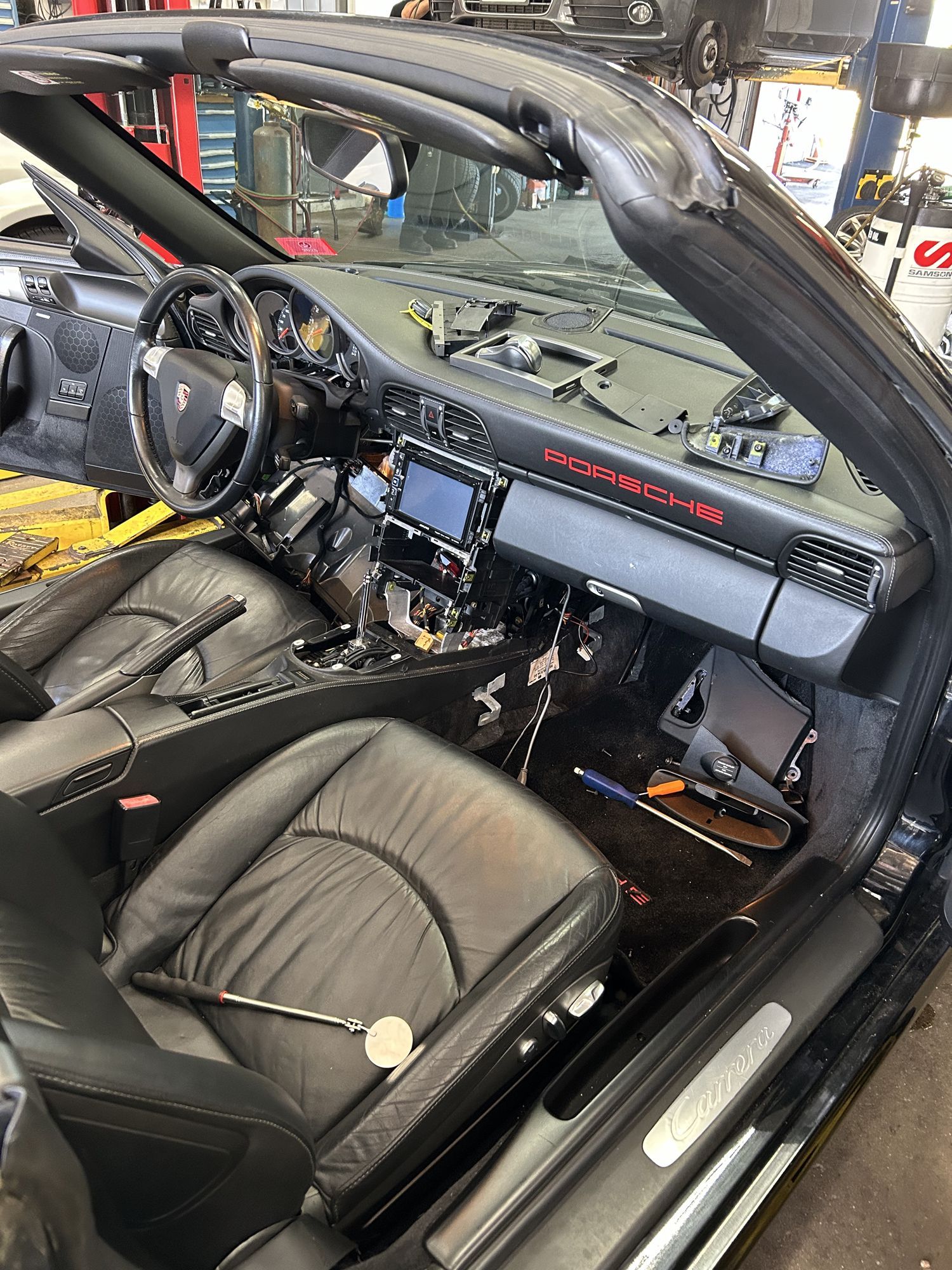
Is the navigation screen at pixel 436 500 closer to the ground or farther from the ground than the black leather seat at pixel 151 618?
farther from the ground

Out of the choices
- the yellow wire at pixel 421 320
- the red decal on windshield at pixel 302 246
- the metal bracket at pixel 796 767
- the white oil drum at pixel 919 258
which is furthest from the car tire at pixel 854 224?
the metal bracket at pixel 796 767

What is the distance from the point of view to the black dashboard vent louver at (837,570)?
1547 mm

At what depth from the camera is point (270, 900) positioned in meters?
1.57

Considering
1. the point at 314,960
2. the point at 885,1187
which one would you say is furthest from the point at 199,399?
the point at 885,1187

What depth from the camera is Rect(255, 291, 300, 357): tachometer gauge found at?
2.51 metres

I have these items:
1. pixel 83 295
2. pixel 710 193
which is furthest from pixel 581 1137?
pixel 83 295

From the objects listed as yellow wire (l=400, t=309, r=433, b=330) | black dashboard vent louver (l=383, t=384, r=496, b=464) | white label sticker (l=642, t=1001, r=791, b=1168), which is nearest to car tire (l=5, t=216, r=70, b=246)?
yellow wire (l=400, t=309, r=433, b=330)

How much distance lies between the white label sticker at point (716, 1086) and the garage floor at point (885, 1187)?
0.57 meters

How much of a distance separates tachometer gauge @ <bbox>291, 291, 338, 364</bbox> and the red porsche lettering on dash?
2.58 feet

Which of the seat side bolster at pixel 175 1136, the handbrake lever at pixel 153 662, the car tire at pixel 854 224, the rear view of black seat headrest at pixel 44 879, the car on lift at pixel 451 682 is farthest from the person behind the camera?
the car tire at pixel 854 224

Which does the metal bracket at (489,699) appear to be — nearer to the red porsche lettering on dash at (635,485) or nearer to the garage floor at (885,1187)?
the red porsche lettering on dash at (635,485)

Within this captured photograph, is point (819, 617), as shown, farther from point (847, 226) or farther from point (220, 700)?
point (847, 226)

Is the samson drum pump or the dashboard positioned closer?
the dashboard

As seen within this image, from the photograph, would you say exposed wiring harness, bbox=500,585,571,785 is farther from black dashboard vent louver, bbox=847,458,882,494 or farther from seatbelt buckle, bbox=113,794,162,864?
seatbelt buckle, bbox=113,794,162,864
